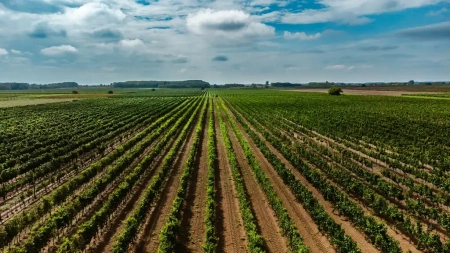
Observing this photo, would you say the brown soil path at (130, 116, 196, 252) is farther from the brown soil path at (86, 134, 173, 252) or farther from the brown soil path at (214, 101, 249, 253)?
the brown soil path at (214, 101, 249, 253)

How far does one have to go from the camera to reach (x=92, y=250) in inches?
530

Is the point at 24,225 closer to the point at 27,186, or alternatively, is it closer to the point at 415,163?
the point at 27,186

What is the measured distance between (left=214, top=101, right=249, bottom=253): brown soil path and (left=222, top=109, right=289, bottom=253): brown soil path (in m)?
0.91

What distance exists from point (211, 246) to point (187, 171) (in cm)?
1044

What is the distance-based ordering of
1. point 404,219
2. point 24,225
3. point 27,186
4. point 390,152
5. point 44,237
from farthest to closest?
point 390,152 < point 27,186 < point 404,219 < point 24,225 < point 44,237

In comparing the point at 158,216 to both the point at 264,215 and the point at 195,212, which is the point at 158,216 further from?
the point at 264,215

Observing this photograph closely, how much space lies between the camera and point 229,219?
16.3 meters

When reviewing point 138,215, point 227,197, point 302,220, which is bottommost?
point 302,220

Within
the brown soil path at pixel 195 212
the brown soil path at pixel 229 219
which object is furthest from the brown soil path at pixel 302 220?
the brown soil path at pixel 195 212

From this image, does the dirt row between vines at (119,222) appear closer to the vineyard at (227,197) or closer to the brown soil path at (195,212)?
the vineyard at (227,197)

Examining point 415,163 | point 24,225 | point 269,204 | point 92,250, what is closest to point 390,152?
point 415,163

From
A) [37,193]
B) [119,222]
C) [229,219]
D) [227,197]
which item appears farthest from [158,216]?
[37,193]

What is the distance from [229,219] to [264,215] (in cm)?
181

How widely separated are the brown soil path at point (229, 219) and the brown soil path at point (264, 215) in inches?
35.9
